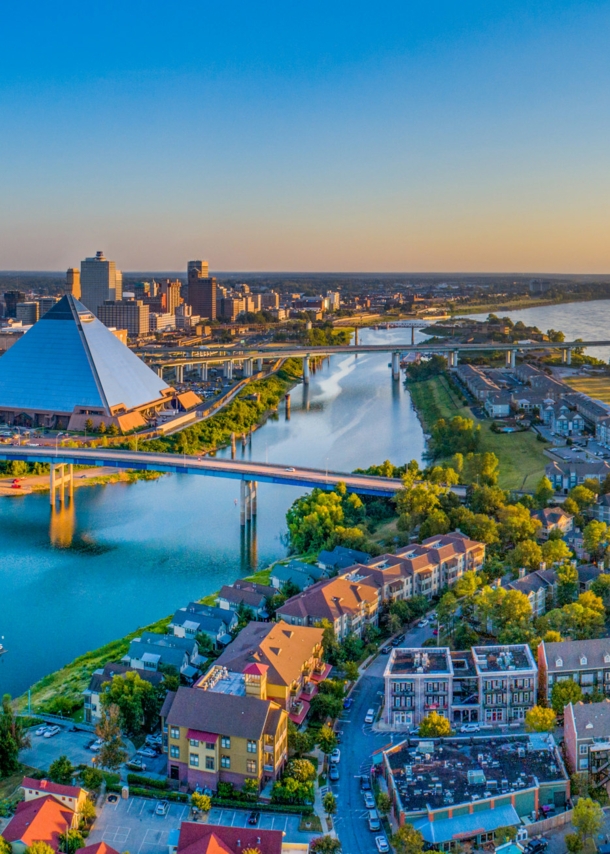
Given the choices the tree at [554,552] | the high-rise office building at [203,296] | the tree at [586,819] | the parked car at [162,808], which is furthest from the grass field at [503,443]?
the high-rise office building at [203,296]

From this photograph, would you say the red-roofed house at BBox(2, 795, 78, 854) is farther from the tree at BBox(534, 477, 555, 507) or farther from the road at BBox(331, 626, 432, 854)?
the tree at BBox(534, 477, 555, 507)

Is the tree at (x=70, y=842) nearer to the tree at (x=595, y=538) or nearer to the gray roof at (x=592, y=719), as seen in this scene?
the gray roof at (x=592, y=719)

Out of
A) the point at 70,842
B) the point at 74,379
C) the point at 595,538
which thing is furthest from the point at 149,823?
the point at 74,379

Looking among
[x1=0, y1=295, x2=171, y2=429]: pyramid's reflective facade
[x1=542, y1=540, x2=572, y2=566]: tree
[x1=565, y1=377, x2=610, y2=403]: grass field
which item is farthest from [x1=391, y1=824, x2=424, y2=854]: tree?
[x1=565, y1=377, x2=610, y2=403]: grass field

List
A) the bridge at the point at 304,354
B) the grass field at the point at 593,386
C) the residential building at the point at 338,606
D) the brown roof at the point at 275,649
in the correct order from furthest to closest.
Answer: the bridge at the point at 304,354 → the grass field at the point at 593,386 → the residential building at the point at 338,606 → the brown roof at the point at 275,649

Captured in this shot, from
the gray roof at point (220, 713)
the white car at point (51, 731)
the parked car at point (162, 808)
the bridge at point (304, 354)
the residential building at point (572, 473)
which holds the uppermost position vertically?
the bridge at point (304, 354)

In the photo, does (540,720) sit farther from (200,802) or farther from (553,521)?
(553,521)

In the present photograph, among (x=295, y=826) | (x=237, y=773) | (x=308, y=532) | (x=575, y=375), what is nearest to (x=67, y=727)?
(x=237, y=773)

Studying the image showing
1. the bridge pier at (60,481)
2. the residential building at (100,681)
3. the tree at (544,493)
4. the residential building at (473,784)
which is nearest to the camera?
the residential building at (473,784)
